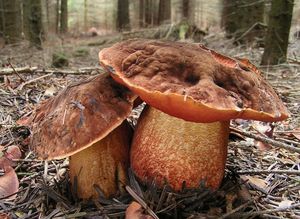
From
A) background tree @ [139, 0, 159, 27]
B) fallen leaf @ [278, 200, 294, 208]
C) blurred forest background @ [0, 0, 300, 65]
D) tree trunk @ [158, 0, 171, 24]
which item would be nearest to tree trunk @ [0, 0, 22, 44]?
blurred forest background @ [0, 0, 300, 65]

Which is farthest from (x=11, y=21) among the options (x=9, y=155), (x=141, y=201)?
(x=141, y=201)

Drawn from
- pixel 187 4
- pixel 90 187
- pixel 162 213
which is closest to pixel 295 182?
pixel 162 213

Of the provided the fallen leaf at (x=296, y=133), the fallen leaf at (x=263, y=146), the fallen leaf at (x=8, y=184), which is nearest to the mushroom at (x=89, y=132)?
the fallen leaf at (x=8, y=184)

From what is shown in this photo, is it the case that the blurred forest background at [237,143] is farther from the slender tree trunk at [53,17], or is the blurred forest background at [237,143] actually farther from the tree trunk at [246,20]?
the slender tree trunk at [53,17]

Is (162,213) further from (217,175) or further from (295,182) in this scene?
(295,182)

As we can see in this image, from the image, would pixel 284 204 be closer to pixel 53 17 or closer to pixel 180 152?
pixel 180 152
